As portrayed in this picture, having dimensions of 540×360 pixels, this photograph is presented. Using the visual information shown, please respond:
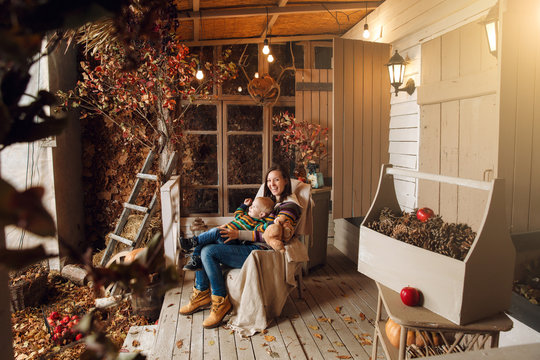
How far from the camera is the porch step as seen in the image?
2816mm

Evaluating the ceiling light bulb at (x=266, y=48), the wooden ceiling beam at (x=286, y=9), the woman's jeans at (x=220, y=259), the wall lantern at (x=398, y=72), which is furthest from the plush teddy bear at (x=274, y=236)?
the wooden ceiling beam at (x=286, y=9)

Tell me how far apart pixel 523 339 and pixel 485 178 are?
3.18 feet

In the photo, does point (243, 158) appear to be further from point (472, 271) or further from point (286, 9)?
point (472, 271)

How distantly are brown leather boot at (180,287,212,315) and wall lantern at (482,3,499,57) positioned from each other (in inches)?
106

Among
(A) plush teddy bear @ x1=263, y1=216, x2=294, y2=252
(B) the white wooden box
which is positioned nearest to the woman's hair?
(A) plush teddy bear @ x1=263, y1=216, x2=294, y2=252

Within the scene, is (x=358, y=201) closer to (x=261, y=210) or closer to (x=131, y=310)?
(x=261, y=210)

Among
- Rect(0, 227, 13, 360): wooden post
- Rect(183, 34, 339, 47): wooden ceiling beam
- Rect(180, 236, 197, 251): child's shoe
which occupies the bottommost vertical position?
Rect(180, 236, 197, 251): child's shoe

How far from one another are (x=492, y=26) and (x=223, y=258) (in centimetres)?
243

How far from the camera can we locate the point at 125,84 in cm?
385

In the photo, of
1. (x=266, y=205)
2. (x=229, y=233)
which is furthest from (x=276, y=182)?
(x=229, y=233)

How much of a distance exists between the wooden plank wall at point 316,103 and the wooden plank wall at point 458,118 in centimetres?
162

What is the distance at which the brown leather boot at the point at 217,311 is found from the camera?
2.87 metres

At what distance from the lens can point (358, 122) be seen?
12.5 feet

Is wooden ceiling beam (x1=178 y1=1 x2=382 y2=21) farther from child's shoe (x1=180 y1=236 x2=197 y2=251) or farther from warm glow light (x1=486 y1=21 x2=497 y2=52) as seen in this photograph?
child's shoe (x1=180 y1=236 x2=197 y2=251)
